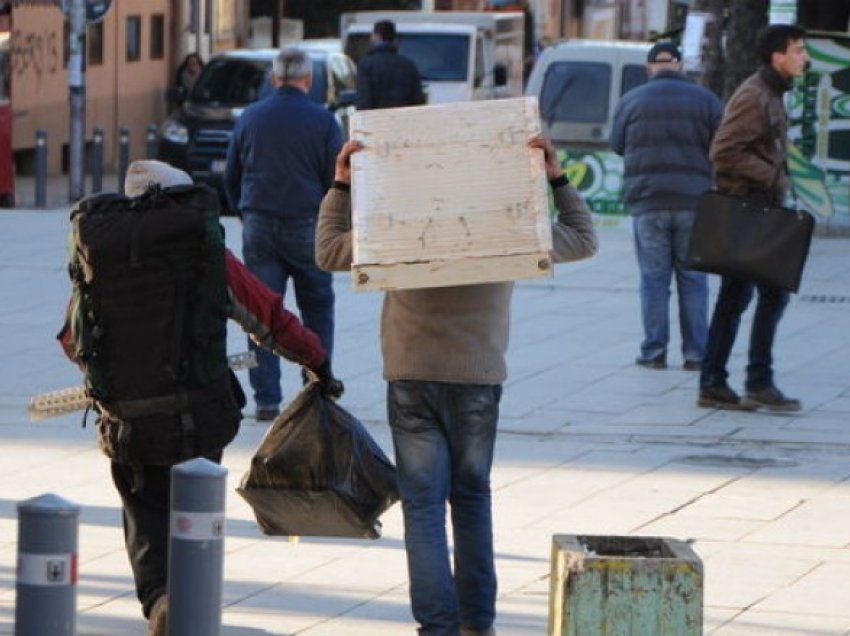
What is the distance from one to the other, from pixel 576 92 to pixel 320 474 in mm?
19071

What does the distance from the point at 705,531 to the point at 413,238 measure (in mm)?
2996

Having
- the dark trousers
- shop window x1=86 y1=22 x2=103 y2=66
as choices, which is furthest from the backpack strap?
shop window x1=86 y1=22 x2=103 y2=66

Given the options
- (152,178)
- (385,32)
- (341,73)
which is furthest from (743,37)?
(152,178)

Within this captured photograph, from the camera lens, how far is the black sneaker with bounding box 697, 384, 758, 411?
11.8m

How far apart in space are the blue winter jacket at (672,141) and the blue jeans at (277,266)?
2.31 m

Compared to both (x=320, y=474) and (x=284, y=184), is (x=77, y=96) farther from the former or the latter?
(x=320, y=474)

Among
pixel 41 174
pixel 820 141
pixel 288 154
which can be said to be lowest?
pixel 41 174

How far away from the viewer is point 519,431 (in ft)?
36.7

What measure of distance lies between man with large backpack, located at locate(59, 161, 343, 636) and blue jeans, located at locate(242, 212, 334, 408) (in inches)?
172

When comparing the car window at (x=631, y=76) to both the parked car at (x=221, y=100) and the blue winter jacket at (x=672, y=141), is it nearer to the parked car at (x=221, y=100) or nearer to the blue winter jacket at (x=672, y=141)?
the parked car at (x=221, y=100)

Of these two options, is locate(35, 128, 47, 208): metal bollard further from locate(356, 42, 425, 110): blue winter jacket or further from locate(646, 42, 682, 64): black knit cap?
locate(646, 42, 682, 64): black knit cap

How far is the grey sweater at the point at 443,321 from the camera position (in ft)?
22.0

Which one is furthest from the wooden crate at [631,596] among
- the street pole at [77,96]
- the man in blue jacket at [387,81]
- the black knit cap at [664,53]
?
the street pole at [77,96]

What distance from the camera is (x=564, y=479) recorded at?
9992mm
